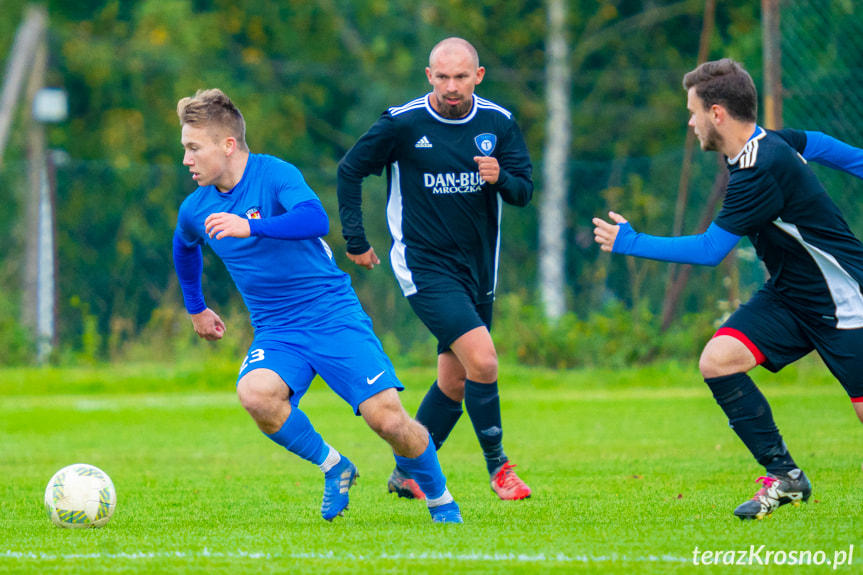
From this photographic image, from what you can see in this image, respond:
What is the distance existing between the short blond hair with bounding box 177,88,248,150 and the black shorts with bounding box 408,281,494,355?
1.38 meters

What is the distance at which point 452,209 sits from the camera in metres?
6.23

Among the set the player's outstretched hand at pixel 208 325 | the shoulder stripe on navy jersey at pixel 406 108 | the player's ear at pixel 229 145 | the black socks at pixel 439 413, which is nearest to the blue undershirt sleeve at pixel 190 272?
the player's outstretched hand at pixel 208 325

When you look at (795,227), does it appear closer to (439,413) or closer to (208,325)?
(439,413)

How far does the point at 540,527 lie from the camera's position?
4941 millimetres

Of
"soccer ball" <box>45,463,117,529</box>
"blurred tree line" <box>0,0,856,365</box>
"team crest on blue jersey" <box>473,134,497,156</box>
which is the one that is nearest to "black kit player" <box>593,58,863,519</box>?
"team crest on blue jersey" <box>473,134,497,156</box>

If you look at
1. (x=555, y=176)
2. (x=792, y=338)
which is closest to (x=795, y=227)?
(x=792, y=338)

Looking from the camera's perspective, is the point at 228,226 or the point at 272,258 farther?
the point at 272,258

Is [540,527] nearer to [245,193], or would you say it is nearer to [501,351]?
[245,193]

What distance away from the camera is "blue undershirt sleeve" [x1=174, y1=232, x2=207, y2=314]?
18.6ft

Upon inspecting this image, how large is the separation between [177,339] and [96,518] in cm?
999

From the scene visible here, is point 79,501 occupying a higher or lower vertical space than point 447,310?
lower

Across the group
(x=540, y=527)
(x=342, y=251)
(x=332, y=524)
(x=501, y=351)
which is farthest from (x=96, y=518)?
(x=342, y=251)

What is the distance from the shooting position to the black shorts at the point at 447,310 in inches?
237

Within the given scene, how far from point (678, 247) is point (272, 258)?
1.93 m
